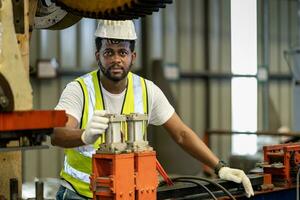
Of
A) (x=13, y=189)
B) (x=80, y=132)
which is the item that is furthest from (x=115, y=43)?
(x=13, y=189)

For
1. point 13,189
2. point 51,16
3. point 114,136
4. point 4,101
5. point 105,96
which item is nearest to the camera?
point 4,101

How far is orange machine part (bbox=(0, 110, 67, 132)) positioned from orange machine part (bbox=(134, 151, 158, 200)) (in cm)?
47

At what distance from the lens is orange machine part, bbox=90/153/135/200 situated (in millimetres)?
2100

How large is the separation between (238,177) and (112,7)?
1200 millimetres

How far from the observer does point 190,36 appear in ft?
31.0

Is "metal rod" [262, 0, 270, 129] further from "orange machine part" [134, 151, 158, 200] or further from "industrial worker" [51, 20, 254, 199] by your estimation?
"orange machine part" [134, 151, 158, 200]

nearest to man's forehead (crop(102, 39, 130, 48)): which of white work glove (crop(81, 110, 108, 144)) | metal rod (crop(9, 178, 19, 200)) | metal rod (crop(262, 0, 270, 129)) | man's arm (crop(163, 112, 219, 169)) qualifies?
man's arm (crop(163, 112, 219, 169))

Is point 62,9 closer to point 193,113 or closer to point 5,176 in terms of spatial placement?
point 5,176

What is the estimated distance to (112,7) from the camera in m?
2.08

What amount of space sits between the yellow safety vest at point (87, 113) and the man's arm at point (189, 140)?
240 mm

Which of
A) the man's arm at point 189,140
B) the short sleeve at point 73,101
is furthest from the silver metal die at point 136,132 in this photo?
the man's arm at point 189,140

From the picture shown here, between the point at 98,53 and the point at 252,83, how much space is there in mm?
7428

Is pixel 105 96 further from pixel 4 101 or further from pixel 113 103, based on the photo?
pixel 4 101

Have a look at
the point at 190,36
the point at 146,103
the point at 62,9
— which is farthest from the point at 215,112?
the point at 62,9
